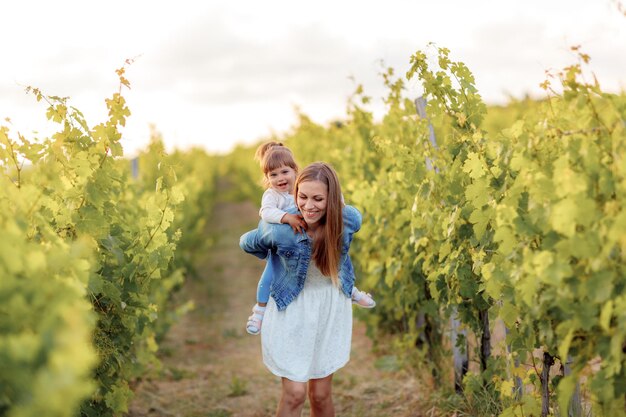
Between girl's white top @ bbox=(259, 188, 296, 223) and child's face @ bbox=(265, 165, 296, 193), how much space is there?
0.12 feet

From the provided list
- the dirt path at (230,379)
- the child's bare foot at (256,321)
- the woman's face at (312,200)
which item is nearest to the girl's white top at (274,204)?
the woman's face at (312,200)

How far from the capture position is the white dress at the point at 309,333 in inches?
131

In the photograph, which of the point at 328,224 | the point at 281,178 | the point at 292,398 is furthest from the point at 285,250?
the point at 292,398

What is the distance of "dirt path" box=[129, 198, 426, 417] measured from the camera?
4949 millimetres

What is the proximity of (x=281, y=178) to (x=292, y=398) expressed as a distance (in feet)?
3.66

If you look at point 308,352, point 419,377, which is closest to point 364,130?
point 419,377

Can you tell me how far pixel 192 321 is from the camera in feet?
27.9

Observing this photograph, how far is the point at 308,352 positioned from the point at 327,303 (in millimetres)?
251

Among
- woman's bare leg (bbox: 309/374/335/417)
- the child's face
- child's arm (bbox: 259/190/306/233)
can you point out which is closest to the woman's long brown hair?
child's arm (bbox: 259/190/306/233)

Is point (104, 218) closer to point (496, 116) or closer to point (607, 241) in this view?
point (607, 241)

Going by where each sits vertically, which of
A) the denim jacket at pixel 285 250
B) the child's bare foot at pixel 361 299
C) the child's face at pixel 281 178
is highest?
the child's face at pixel 281 178

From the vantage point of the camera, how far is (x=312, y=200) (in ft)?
10.8

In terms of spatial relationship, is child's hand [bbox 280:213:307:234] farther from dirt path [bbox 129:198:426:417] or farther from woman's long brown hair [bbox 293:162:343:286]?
dirt path [bbox 129:198:426:417]

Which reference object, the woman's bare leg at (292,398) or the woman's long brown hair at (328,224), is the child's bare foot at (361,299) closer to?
the woman's long brown hair at (328,224)
